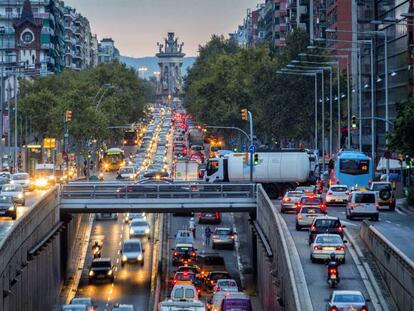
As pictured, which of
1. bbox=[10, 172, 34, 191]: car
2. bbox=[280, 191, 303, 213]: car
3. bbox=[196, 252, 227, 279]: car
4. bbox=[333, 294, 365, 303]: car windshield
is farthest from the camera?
bbox=[10, 172, 34, 191]: car

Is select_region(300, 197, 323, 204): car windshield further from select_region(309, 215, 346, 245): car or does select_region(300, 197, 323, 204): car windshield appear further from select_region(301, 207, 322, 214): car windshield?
select_region(309, 215, 346, 245): car

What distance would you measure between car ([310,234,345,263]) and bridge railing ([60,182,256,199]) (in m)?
18.6

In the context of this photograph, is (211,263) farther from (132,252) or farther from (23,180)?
(23,180)

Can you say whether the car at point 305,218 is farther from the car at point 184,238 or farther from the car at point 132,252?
the car at point 132,252

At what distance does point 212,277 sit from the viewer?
67.5 m

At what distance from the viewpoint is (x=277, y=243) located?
170 ft

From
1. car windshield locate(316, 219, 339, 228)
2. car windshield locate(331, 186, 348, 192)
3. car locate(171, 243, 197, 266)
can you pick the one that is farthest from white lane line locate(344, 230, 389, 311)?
car windshield locate(331, 186, 348, 192)

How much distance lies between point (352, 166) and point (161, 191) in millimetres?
23996

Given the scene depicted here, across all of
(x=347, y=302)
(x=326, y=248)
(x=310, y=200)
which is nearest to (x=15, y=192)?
(x=310, y=200)

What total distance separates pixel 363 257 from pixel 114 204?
67.9 feet

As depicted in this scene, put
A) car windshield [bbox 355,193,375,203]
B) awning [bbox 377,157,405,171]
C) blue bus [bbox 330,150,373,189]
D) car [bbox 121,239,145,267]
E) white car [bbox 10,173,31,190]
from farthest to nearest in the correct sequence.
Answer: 1. awning [bbox 377,157,405,171]
2. white car [bbox 10,173,31,190]
3. blue bus [bbox 330,150,373,189]
4. car [bbox 121,239,145,267]
5. car windshield [bbox 355,193,375,203]

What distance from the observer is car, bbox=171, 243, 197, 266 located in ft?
251

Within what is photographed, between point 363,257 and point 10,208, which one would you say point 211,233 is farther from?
point 363,257

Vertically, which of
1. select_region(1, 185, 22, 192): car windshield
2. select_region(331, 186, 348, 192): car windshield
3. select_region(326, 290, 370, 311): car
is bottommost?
select_region(326, 290, 370, 311): car
